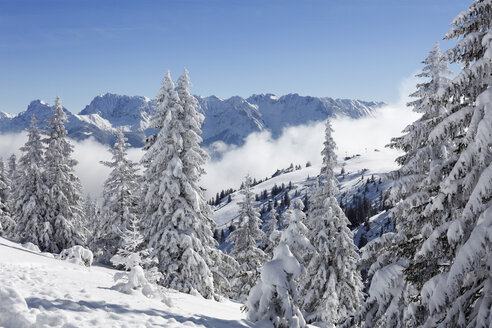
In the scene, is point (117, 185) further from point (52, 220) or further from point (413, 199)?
point (413, 199)

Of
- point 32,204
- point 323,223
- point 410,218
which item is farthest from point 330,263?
point 32,204

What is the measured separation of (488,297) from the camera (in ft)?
23.1

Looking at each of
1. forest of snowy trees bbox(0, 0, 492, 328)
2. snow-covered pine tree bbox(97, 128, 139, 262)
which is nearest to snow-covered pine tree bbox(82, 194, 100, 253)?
forest of snowy trees bbox(0, 0, 492, 328)

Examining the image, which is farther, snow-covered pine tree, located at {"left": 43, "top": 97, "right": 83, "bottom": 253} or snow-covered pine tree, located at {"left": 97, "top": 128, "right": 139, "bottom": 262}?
snow-covered pine tree, located at {"left": 43, "top": 97, "right": 83, "bottom": 253}

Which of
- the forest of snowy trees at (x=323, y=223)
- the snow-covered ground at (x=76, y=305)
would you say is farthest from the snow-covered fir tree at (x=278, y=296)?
the snow-covered ground at (x=76, y=305)

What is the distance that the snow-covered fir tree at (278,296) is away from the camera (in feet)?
36.1

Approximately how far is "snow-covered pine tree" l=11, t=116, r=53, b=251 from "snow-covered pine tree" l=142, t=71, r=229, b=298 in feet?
40.8

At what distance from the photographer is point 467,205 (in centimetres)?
731

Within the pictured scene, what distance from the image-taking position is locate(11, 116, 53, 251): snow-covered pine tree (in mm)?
29516

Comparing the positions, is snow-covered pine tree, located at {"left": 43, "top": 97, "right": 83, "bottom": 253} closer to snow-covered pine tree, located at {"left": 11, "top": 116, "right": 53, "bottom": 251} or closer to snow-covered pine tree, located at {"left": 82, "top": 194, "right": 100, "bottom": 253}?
snow-covered pine tree, located at {"left": 11, "top": 116, "right": 53, "bottom": 251}

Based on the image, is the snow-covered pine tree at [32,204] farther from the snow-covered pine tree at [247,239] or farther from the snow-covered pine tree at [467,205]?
the snow-covered pine tree at [467,205]

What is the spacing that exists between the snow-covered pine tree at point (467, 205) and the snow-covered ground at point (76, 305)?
5.94 meters

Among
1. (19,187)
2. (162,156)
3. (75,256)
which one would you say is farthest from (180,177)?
(19,187)

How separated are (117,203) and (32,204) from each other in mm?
7319
